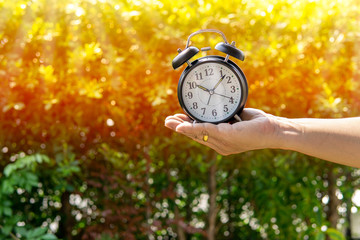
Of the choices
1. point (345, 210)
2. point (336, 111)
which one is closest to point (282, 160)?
point (336, 111)

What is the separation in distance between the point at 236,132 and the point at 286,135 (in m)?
0.27

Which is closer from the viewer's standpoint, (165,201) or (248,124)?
(248,124)

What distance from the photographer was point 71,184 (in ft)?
13.9

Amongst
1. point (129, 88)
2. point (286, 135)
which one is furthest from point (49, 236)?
point (286, 135)

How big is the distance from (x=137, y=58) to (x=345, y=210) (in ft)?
9.02

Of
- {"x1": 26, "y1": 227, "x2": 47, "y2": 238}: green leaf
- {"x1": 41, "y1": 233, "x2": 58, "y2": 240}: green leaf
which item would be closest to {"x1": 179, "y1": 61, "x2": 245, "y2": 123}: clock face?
{"x1": 41, "y1": 233, "x2": 58, "y2": 240}: green leaf

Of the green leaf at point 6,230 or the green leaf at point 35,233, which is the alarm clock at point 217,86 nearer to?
the green leaf at point 35,233

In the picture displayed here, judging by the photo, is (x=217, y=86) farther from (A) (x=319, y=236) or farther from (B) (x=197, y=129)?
(A) (x=319, y=236)

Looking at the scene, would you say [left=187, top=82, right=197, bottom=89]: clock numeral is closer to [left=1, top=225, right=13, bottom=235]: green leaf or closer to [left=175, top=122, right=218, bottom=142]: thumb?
[left=175, top=122, right=218, bottom=142]: thumb

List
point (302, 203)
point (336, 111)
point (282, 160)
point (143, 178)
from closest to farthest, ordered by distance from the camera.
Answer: point (336, 111) < point (282, 160) < point (143, 178) < point (302, 203)

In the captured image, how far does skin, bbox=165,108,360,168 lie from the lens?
95.2 inches

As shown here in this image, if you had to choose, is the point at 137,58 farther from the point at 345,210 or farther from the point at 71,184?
the point at 345,210

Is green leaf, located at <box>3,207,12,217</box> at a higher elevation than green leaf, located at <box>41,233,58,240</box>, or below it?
higher

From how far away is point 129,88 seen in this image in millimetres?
3809
